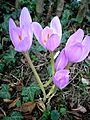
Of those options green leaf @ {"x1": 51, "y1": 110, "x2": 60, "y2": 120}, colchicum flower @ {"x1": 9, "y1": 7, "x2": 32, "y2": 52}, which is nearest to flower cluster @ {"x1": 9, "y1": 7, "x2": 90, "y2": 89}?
colchicum flower @ {"x1": 9, "y1": 7, "x2": 32, "y2": 52}

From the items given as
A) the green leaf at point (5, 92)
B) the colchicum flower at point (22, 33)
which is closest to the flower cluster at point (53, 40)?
the colchicum flower at point (22, 33)

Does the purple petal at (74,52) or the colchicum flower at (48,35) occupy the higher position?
the colchicum flower at (48,35)

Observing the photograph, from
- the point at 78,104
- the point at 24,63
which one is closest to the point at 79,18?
the point at 24,63

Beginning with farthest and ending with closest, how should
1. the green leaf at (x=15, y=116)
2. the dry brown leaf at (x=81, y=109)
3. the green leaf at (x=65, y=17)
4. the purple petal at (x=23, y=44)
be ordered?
the green leaf at (x=65, y=17) < the dry brown leaf at (x=81, y=109) < the green leaf at (x=15, y=116) < the purple petal at (x=23, y=44)

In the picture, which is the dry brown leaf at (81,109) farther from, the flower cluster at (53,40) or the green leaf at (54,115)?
the flower cluster at (53,40)

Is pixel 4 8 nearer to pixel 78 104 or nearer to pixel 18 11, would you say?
pixel 18 11

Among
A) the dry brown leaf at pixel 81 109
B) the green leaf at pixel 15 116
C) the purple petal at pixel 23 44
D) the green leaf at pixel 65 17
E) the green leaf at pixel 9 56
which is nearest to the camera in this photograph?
the purple petal at pixel 23 44

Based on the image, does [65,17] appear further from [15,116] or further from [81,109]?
[15,116]

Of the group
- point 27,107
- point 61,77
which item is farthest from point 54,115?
point 61,77
